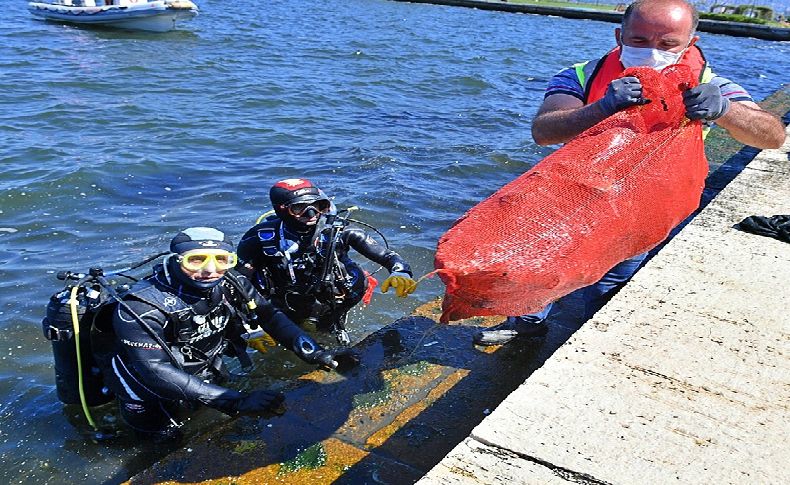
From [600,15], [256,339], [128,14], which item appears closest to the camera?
[256,339]

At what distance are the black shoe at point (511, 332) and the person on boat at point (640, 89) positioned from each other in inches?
49.6

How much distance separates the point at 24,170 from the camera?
9695mm

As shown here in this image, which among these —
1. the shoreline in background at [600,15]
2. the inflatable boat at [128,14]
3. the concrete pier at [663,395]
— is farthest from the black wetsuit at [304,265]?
the shoreline in background at [600,15]

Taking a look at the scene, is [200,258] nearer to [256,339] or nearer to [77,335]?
[77,335]

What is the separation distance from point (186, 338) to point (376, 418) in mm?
1260

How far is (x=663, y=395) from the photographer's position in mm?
2709

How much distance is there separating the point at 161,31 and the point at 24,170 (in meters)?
15.6

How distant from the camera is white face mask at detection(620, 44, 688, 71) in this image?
123 inches

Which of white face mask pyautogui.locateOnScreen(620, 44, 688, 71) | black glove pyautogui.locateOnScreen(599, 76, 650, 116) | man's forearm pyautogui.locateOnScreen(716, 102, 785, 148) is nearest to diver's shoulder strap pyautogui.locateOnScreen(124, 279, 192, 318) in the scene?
black glove pyautogui.locateOnScreen(599, 76, 650, 116)

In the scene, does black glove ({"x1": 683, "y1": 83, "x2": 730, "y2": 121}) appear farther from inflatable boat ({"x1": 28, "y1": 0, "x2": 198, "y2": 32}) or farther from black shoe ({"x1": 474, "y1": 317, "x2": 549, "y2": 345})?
inflatable boat ({"x1": 28, "y1": 0, "x2": 198, "y2": 32})

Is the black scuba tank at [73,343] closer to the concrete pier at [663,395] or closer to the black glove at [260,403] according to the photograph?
the black glove at [260,403]

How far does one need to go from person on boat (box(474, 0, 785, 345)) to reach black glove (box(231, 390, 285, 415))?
1.90m

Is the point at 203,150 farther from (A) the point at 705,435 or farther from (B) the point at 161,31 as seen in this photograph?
(B) the point at 161,31

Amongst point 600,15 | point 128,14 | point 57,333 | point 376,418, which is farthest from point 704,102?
point 600,15
